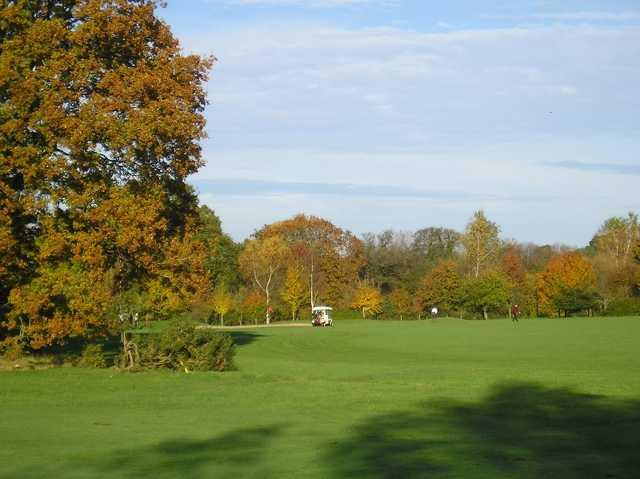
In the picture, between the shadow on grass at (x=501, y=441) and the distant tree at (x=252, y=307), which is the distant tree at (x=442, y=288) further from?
the shadow on grass at (x=501, y=441)

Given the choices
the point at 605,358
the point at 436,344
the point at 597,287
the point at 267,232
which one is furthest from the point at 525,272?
the point at 605,358

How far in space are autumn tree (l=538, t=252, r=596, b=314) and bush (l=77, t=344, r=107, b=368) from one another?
261 feet

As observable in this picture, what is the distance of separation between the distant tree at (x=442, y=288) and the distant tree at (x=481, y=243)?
1520 cm

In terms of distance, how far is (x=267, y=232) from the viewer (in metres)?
132

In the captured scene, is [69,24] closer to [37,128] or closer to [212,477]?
[37,128]

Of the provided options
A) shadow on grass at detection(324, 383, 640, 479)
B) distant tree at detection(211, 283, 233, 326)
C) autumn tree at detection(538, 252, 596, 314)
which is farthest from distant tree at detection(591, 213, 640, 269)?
shadow on grass at detection(324, 383, 640, 479)

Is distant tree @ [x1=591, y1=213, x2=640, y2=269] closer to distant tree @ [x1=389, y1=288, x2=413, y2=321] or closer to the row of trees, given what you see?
the row of trees

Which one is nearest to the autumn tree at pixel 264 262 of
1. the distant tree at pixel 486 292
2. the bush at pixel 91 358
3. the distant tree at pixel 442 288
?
the distant tree at pixel 442 288

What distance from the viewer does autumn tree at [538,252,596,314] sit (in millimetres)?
103688

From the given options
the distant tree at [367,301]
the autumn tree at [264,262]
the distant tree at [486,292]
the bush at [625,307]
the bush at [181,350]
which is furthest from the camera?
the distant tree at [367,301]

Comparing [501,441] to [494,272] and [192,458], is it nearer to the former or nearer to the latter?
[192,458]

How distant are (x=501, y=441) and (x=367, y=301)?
323 ft

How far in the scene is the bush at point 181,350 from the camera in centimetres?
2912

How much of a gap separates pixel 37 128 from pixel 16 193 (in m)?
2.26
